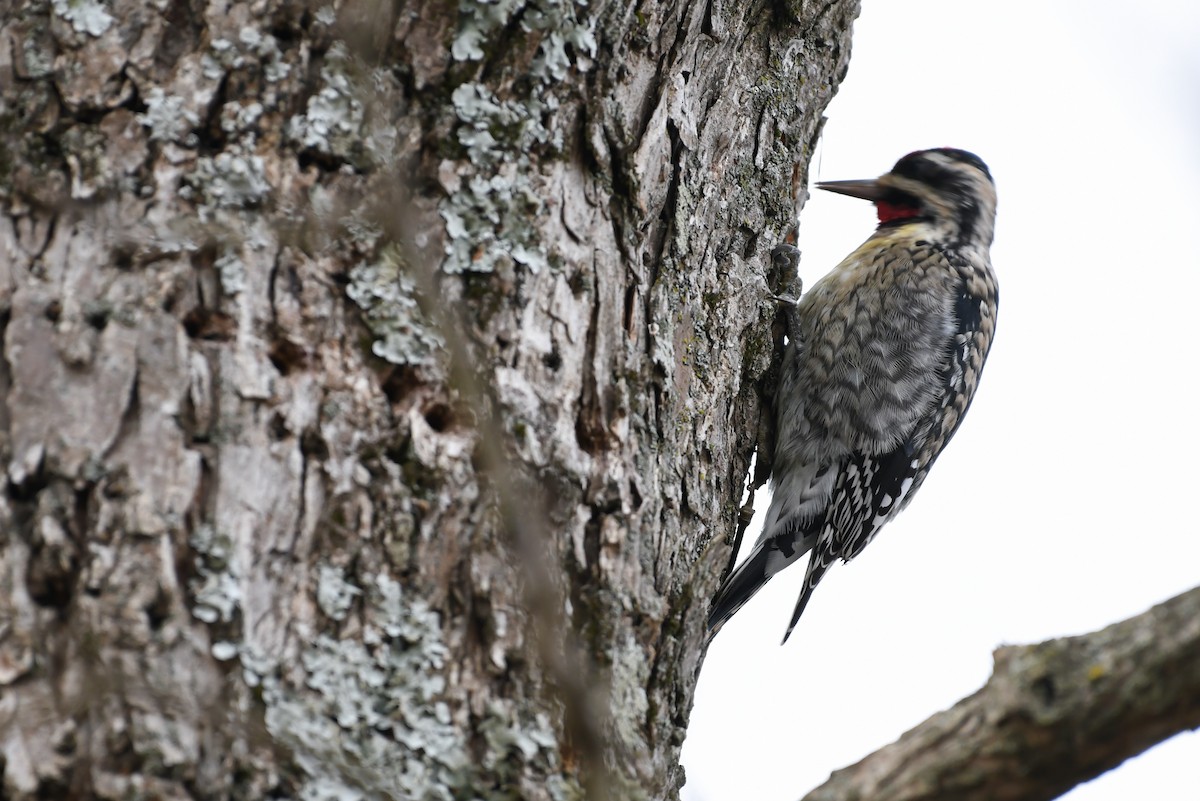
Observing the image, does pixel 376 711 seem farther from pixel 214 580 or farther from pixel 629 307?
pixel 629 307

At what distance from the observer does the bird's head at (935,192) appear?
3.93 meters

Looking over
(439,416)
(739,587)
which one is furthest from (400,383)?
(739,587)

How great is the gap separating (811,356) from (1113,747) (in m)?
2.06

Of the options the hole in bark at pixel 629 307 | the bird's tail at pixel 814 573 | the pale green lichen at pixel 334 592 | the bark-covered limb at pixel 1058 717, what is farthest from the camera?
the bird's tail at pixel 814 573

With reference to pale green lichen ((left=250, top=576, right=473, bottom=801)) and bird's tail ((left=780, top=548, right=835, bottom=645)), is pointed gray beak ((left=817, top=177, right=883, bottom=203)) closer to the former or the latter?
bird's tail ((left=780, top=548, right=835, bottom=645))

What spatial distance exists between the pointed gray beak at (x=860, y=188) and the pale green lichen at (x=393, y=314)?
241 cm

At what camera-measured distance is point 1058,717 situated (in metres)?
1.31

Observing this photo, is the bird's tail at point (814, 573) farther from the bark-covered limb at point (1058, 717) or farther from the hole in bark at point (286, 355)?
the hole in bark at point (286, 355)

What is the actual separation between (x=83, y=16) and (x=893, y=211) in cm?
293

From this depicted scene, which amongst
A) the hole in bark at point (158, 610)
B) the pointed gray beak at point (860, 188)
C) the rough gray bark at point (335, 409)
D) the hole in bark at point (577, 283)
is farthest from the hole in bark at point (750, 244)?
the hole in bark at point (158, 610)

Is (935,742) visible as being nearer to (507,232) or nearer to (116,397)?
(507,232)

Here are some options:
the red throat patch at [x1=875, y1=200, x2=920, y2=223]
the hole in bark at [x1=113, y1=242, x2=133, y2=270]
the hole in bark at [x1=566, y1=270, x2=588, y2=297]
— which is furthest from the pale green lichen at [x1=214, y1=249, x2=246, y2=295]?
the red throat patch at [x1=875, y1=200, x2=920, y2=223]

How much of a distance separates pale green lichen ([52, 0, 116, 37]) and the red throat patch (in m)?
2.87

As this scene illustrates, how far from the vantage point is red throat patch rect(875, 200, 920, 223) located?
3971 millimetres
